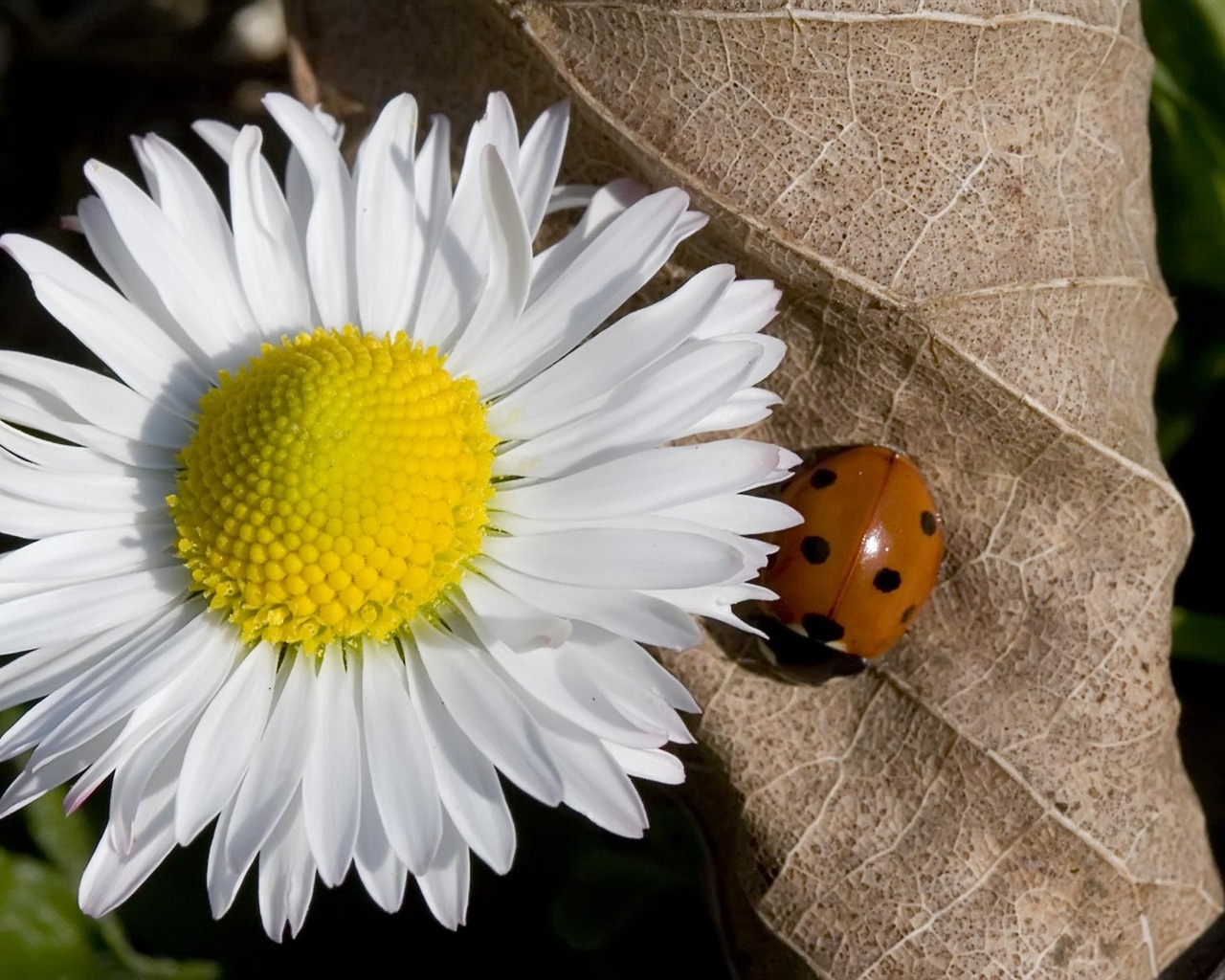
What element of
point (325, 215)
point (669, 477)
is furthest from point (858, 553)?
point (325, 215)

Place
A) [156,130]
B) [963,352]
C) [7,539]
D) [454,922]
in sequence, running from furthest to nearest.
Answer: [156,130], [7,539], [963,352], [454,922]

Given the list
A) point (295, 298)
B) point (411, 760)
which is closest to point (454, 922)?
point (411, 760)

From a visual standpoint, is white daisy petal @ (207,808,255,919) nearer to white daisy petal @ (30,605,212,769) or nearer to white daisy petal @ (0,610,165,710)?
white daisy petal @ (30,605,212,769)

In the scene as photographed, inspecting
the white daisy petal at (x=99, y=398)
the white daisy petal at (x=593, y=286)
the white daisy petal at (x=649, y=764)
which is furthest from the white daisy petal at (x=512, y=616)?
the white daisy petal at (x=99, y=398)

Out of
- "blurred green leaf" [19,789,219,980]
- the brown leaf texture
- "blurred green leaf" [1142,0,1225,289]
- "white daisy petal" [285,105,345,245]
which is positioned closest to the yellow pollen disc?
"white daisy petal" [285,105,345,245]

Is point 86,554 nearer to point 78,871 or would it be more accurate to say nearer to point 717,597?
point 78,871

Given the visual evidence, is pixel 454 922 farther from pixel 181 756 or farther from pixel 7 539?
pixel 7 539

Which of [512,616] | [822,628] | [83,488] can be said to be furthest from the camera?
[822,628]
